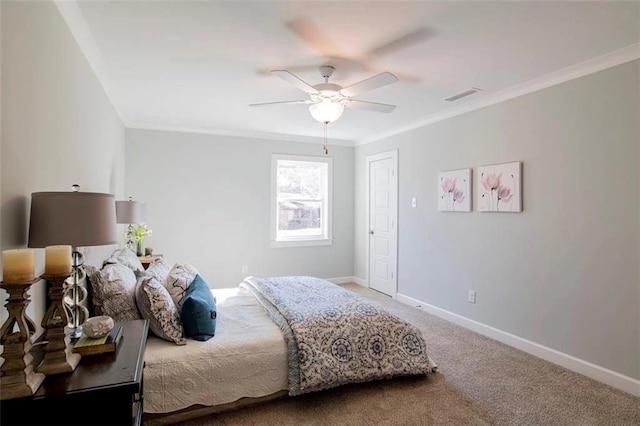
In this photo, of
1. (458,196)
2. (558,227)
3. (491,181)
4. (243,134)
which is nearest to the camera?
(558,227)

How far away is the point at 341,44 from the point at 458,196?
7.73ft

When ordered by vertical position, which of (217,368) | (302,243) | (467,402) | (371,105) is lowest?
(467,402)

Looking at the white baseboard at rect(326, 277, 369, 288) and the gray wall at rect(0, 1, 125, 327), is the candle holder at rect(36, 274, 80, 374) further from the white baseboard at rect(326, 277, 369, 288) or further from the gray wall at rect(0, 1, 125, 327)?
the white baseboard at rect(326, 277, 369, 288)

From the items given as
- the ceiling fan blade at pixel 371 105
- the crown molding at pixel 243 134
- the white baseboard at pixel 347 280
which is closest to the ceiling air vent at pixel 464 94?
the ceiling fan blade at pixel 371 105

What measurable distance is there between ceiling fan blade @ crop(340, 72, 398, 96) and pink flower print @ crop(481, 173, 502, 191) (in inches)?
69.8

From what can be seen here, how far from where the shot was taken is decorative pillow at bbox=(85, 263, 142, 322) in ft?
7.00

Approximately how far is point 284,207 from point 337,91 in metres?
3.19

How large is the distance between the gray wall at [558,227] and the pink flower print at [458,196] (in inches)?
7.0

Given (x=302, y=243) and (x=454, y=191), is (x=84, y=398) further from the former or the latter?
(x=302, y=243)

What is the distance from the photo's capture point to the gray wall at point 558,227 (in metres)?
2.63

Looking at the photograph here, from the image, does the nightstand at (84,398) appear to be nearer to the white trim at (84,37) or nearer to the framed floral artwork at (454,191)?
the white trim at (84,37)

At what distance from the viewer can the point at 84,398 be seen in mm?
1181

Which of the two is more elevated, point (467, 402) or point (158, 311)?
point (158, 311)

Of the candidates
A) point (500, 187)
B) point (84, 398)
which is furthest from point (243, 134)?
point (84, 398)
